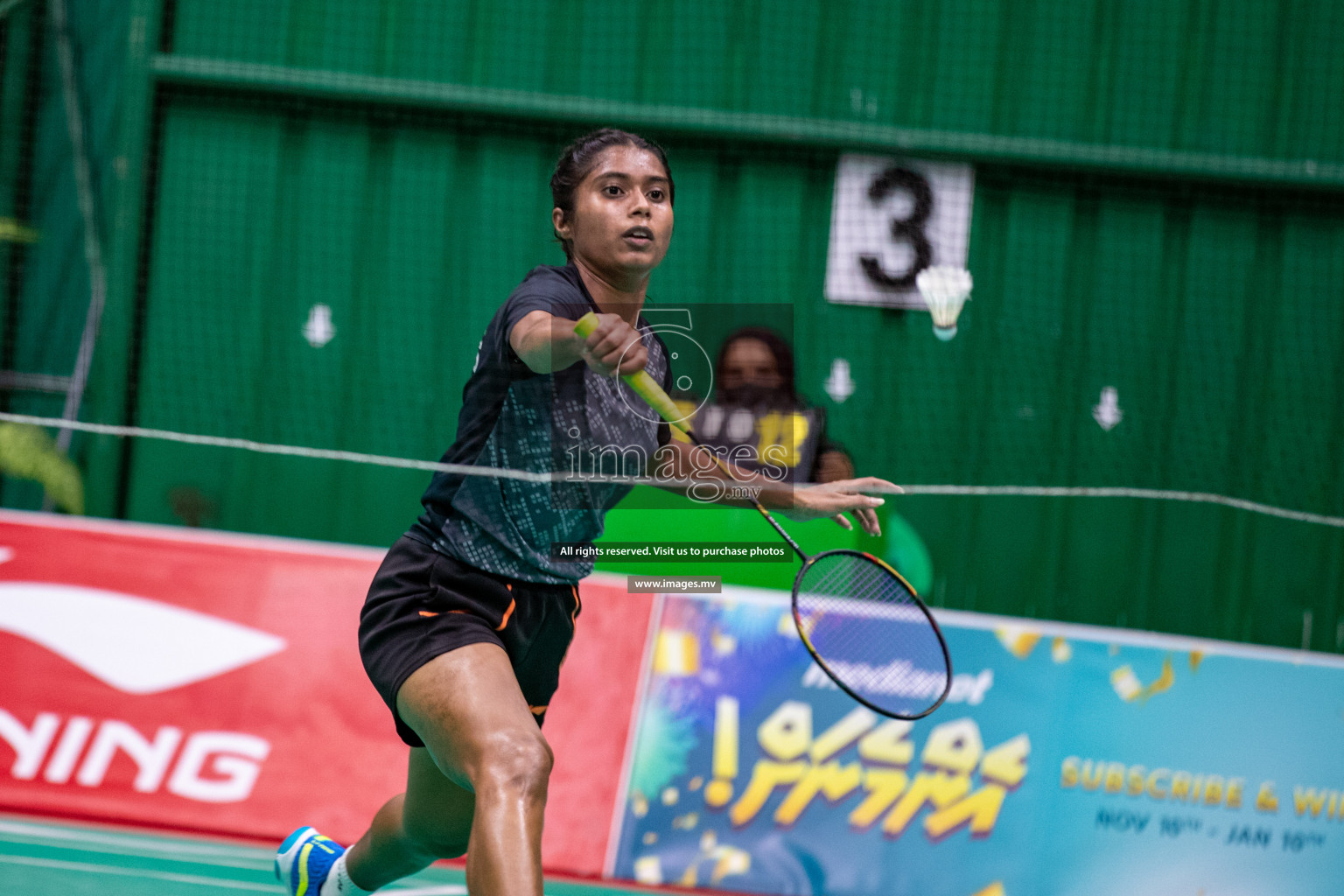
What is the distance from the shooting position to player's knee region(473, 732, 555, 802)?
210 centimetres

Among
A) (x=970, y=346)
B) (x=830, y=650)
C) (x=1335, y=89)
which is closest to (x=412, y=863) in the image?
(x=830, y=650)

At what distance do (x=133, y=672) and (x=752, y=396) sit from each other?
2.72 metres

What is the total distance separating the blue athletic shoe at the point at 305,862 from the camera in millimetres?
3096

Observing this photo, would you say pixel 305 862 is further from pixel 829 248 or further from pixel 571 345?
pixel 829 248

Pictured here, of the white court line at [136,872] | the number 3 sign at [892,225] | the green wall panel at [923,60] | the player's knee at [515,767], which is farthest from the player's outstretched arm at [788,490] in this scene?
the green wall panel at [923,60]

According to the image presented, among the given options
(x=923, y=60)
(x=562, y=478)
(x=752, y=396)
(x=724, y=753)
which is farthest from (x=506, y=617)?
(x=923, y=60)

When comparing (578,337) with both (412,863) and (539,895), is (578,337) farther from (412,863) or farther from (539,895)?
(412,863)

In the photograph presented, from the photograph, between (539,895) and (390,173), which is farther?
(390,173)

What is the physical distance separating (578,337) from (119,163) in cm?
482

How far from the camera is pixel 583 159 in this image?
261 centimetres

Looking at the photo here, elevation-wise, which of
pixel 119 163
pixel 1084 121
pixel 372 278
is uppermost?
pixel 1084 121

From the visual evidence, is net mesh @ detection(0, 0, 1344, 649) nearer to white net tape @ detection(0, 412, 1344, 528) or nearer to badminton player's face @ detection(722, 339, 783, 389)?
white net tape @ detection(0, 412, 1344, 528)

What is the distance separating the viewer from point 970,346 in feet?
19.3

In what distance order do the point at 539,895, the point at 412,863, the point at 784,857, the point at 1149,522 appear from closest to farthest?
the point at 539,895
the point at 412,863
the point at 784,857
the point at 1149,522
